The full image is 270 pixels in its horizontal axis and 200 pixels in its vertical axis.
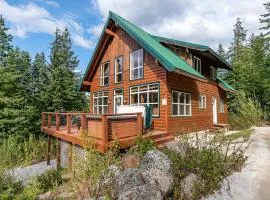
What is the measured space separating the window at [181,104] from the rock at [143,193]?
7595mm

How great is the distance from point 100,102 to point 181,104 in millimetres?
6979

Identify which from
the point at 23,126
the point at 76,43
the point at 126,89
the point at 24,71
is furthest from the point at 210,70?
the point at 76,43

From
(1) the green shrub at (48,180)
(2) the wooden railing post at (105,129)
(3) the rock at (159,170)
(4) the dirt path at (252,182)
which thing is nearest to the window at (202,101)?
(4) the dirt path at (252,182)

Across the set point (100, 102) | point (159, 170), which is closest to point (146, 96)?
point (100, 102)

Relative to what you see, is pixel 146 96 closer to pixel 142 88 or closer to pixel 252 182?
pixel 142 88

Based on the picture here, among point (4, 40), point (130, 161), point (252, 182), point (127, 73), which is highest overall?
point (4, 40)

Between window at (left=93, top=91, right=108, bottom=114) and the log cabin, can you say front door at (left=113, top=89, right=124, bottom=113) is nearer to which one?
the log cabin

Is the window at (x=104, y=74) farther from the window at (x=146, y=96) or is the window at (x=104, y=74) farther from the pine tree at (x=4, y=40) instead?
the pine tree at (x=4, y=40)

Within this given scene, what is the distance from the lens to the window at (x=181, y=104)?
44.6ft

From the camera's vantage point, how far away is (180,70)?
39.2 ft

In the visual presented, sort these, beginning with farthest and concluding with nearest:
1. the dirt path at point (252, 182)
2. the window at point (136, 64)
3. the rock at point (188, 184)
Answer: the window at point (136, 64) → the rock at point (188, 184) → the dirt path at point (252, 182)

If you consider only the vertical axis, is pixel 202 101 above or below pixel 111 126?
above

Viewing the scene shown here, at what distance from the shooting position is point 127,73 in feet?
51.9

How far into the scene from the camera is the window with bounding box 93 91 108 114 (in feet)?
59.1
